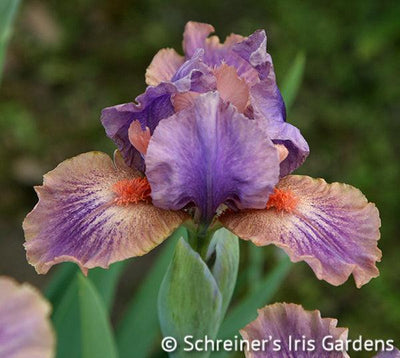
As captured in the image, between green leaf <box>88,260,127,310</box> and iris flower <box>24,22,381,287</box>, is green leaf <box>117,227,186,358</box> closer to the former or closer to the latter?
green leaf <box>88,260,127,310</box>

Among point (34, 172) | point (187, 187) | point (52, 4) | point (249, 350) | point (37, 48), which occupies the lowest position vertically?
point (249, 350)

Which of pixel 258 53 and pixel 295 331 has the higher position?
pixel 258 53

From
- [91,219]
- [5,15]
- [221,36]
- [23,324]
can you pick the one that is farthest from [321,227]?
[221,36]

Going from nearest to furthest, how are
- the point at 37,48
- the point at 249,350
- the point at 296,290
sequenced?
1. the point at 249,350
2. the point at 296,290
3. the point at 37,48

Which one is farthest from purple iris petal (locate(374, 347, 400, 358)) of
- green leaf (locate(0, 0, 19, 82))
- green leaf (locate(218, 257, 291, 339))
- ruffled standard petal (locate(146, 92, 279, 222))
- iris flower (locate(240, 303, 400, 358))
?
green leaf (locate(0, 0, 19, 82))

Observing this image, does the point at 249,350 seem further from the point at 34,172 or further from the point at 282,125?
the point at 34,172

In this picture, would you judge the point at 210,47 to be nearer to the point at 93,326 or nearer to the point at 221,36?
the point at 93,326

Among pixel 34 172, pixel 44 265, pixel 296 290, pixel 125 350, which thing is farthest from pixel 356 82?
pixel 44 265
